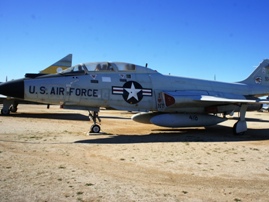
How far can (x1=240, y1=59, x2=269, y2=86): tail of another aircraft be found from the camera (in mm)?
16953

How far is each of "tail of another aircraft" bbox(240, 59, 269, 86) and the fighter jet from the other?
2930mm

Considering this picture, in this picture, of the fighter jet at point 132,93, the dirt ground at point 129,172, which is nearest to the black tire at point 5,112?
the fighter jet at point 132,93

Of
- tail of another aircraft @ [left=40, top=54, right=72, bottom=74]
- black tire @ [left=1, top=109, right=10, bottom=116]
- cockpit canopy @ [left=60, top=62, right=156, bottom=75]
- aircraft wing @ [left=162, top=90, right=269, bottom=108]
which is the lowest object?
black tire @ [left=1, top=109, right=10, bottom=116]

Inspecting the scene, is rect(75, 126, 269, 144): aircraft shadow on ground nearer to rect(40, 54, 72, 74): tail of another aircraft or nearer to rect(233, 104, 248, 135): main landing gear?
rect(233, 104, 248, 135): main landing gear

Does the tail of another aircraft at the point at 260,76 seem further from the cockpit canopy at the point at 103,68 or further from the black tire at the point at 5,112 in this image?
the black tire at the point at 5,112

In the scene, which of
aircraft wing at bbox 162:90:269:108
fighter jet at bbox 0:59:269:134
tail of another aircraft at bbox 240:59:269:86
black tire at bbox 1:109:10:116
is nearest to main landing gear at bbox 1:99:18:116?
black tire at bbox 1:109:10:116

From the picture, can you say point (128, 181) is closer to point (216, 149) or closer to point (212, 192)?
point (212, 192)

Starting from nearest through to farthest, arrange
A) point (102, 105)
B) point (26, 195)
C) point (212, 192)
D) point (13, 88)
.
Answer: point (26, 195) < point (212, 192) < point (13, 88) < point (102, 105)

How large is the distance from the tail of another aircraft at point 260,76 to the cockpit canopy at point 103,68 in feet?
27.5

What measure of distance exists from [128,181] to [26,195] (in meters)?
1.86

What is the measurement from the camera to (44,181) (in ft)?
15.7

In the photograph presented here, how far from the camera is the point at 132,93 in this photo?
11.8 meters

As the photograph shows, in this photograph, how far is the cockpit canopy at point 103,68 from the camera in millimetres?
11203

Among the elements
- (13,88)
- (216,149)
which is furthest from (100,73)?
(216,149)
